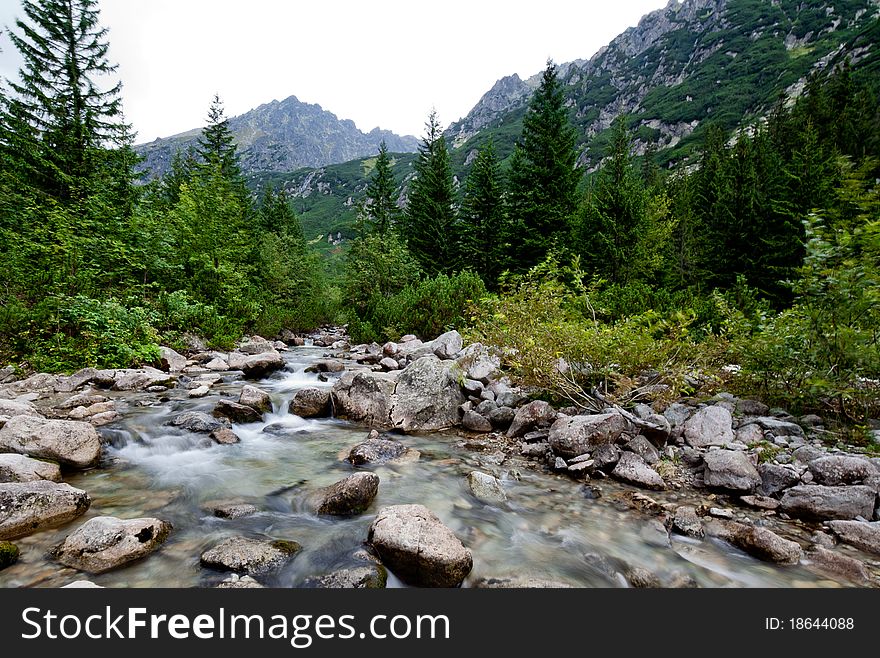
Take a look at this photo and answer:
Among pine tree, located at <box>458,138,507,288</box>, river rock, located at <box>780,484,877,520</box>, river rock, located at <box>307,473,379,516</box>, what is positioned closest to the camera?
river rock, located at <box>780,484,877,520</box>

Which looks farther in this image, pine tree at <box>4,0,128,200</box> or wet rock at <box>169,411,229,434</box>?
pine tree at <box>4,0,128,200</box>

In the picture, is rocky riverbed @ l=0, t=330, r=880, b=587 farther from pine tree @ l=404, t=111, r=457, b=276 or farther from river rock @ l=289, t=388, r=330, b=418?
pine tree @ l=404, t=111, r=457, b=276

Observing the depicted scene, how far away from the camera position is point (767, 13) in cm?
13488

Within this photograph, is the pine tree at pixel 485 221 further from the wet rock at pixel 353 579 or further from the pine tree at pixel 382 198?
the wet rock at pixel 353 579

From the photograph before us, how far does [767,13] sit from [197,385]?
20373cm

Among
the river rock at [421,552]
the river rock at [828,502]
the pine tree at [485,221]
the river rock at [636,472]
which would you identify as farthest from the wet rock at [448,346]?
the pine tree at [485,221]

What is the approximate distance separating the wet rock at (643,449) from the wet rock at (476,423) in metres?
2.49

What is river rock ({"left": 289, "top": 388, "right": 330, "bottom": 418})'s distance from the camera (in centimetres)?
833

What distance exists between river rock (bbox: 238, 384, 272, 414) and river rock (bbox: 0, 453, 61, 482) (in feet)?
11.0

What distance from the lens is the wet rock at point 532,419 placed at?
6.89m

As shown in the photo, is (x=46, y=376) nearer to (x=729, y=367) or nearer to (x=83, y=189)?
(x=83, y=189)

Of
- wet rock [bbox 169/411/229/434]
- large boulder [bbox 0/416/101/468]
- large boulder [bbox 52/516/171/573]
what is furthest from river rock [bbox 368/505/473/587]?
wet rock [bbox 169/411/229/434]

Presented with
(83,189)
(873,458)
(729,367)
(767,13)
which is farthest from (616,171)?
(767,13)

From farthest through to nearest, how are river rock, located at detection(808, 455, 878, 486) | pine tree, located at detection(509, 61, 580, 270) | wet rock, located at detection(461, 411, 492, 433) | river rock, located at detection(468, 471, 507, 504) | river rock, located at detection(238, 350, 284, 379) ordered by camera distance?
pine tree, located at detection(509, 61, 580, 270) < river rock, located at detection(238, 350, 284, 379) < wet rock, located at detection(461, 411, 492, 433) < river rock, located at detection(468, 471, 507, 504) < river rock, located at detection(808, 455, 878, 486)
